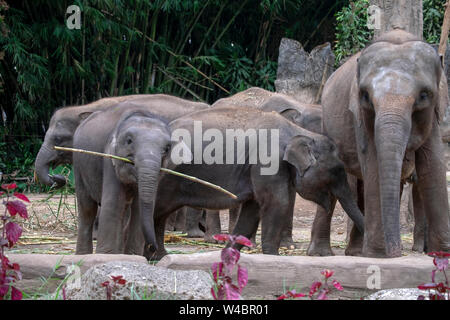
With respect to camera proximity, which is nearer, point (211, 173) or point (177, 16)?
point (211, 173)

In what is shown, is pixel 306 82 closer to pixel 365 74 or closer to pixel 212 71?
pixel 212 71

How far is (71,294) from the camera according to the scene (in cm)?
378

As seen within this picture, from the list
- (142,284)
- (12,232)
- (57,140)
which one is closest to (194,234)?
(57,140)

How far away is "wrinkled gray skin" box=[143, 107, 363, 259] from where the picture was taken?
6.00 meters

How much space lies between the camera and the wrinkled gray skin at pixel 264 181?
6000 mm

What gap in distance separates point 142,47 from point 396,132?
393 inches

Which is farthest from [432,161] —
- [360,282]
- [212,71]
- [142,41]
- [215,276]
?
[212,71]

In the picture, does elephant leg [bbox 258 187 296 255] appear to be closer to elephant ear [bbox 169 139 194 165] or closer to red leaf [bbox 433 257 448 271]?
elephant ear [bbox 169 139 194 165]

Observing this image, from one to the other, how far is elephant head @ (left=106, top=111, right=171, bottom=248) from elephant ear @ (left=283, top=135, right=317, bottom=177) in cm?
99

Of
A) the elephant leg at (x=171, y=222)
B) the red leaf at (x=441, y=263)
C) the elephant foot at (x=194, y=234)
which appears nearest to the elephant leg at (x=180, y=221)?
the elephant leg at (x=171, y=222)

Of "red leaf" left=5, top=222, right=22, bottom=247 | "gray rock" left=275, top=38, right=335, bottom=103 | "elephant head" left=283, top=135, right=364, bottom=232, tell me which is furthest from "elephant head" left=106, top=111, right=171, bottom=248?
"gray rock" left=275, top=38, right=335, bottom=103

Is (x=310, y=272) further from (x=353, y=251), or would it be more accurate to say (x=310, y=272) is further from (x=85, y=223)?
(x=353, y=251)
